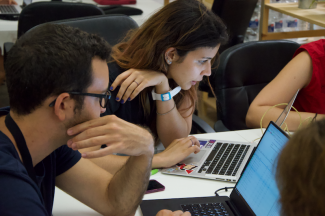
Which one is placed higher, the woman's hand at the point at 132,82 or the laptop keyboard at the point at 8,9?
the laptop keyboard at the point at 8,9

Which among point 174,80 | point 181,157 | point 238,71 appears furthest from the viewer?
point 238,71

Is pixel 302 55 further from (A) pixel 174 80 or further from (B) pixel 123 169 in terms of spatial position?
(B) pixel 123 169

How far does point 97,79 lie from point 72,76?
8 centimetres

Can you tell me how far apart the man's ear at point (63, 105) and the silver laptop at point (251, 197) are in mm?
391

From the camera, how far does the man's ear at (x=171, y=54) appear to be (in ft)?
4.75

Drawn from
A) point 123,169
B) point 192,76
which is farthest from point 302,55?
point 123,169

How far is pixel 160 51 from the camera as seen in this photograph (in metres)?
1.45

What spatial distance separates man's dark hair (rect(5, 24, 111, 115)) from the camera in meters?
0.80

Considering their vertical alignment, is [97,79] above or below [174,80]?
above

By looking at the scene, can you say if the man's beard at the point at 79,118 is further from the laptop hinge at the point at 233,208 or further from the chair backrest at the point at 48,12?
the chair backrest at the point at 48,12

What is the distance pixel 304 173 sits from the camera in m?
0.42

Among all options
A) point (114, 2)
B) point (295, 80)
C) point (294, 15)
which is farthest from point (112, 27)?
point (114, 2)

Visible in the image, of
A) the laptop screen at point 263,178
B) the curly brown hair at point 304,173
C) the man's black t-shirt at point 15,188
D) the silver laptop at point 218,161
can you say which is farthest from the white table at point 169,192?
the curly brown hair at point 304,173

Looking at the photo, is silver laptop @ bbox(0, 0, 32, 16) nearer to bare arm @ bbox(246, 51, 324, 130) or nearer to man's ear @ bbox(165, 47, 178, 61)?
man's ear @ bbox(165, 47, 178, 61)
